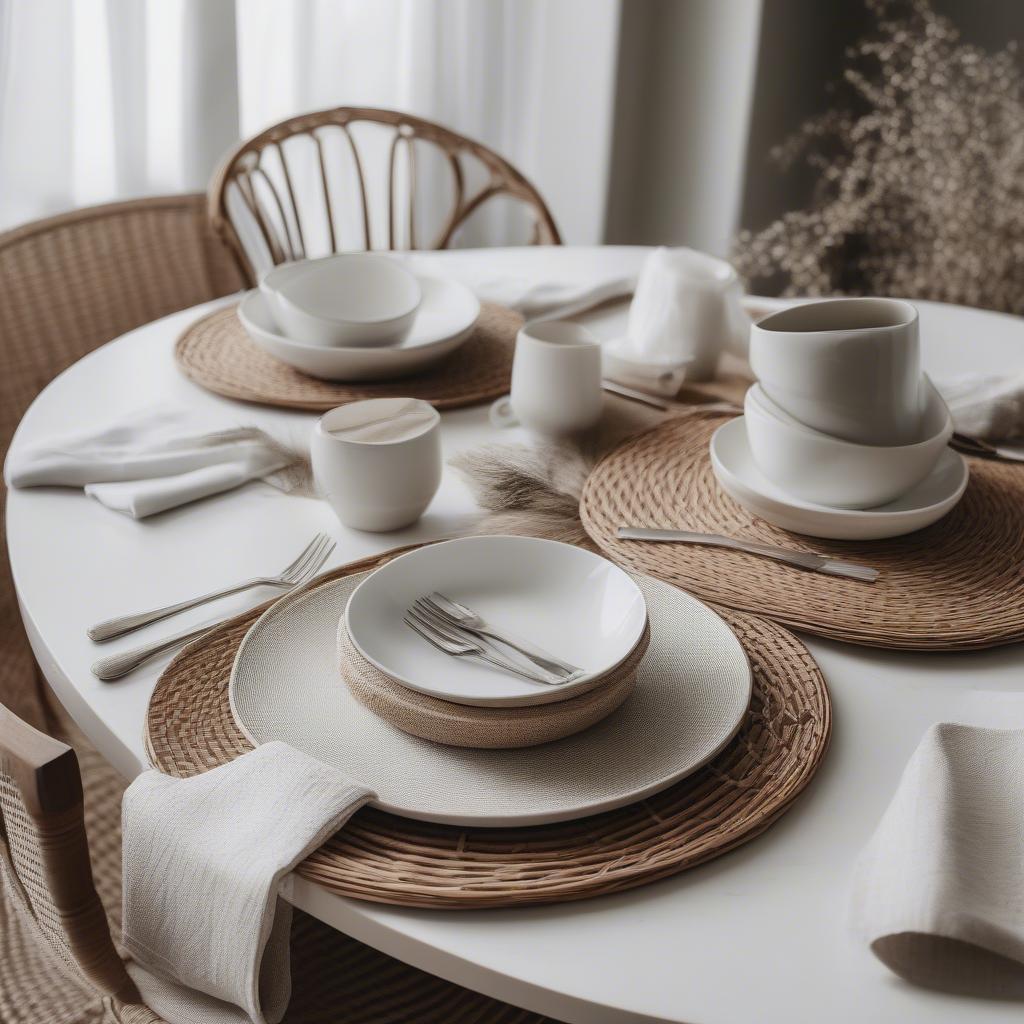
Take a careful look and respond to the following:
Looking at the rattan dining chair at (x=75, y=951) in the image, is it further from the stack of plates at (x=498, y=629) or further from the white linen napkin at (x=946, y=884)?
the white linen napkin at (x=946, y=884)

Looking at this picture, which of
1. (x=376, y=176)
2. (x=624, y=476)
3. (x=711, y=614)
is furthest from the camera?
(x=376, y=176)

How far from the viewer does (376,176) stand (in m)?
2.47

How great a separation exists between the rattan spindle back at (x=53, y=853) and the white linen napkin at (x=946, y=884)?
1.38 ft

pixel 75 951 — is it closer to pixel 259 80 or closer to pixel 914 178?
pixel 259 80

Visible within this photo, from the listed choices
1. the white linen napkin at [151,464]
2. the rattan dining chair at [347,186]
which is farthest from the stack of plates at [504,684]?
the rattan dining chair at [347,186]

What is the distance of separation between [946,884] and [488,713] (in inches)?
9.9

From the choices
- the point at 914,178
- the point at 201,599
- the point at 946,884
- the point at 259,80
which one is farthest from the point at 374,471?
the point at 914,178

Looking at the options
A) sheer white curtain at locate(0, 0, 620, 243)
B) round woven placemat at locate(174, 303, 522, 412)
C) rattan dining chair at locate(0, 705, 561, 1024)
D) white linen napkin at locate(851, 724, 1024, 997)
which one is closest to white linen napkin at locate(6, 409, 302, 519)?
round woven placemat at locate(174, 303, 522, 412)

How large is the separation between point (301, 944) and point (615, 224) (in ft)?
8.33

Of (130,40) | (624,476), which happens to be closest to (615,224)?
(130,40)

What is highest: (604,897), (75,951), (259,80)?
(259,80)

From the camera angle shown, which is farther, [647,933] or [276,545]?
[276,545]

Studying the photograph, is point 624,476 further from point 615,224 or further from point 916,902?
point 615,224

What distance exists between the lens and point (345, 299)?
1.34 meters
